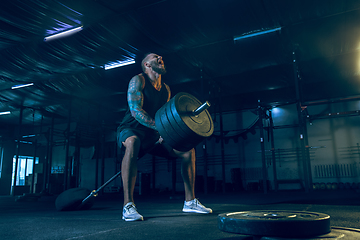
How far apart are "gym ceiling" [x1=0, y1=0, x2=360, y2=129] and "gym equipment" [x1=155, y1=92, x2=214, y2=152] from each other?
2.67 meters

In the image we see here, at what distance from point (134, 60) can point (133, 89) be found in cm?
361

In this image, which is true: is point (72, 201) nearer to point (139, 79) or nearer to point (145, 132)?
point (145, 132)

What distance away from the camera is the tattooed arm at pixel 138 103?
195cm

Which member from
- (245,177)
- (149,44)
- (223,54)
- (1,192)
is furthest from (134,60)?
(1,192)

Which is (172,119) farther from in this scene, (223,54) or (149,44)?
(223,54)

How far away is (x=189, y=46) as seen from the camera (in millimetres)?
5066

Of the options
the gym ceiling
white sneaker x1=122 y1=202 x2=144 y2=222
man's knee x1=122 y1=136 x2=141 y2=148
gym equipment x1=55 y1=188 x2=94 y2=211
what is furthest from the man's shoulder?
the gym ceiling

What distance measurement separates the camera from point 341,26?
4418mm

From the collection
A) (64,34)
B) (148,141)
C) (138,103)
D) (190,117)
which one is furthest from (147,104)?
(64,34)

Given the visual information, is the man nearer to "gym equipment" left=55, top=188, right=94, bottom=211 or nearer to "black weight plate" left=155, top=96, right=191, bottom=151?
"black weight plate" left=155, top=96, right=191, bottom=151

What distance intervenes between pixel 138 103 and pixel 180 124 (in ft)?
1.38

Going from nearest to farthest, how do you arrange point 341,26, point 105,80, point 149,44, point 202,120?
point 202,120, point 341,26, point 149,44, point 105,80

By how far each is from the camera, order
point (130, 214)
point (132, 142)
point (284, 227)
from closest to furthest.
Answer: point (284, 227) → point (130, 214) → point (132, 142)

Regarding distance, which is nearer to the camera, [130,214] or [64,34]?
[130,214]
